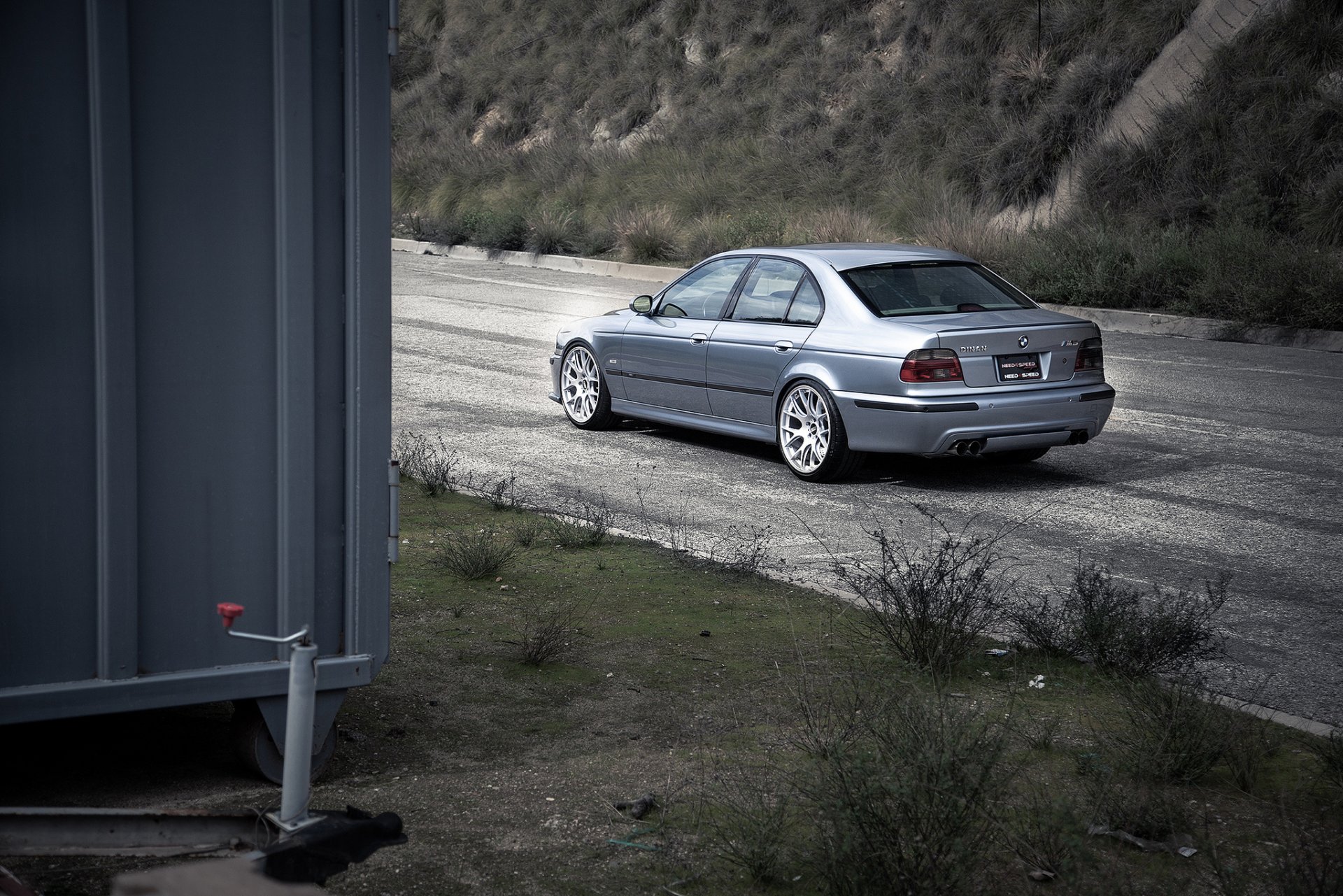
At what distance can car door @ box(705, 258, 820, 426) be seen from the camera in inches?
371

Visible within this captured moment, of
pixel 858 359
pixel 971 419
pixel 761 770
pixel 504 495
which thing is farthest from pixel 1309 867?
pixel 504 495

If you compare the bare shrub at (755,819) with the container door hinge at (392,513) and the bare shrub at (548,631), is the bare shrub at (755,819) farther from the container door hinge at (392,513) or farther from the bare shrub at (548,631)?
the bare shrub at (548,631)

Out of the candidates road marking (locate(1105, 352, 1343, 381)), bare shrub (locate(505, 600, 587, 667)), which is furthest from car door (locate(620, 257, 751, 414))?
road marking (locate(1105, 352, 1343, 381))

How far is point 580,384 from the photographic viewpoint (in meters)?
11.2

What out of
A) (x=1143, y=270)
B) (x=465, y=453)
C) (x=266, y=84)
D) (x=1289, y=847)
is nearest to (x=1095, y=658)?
(x=1289, y=847)

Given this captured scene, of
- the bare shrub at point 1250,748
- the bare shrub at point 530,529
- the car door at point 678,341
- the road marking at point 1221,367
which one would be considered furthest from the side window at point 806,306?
the road marking at point 1221,367

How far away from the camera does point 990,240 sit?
20.9m

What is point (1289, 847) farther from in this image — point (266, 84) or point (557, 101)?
point (557, 101)

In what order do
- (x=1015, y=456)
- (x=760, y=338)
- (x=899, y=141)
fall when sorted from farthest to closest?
(x=899, y=141)
(x=1015, y=456)
(x=760, y=338)

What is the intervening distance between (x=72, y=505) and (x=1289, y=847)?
10.6 ft

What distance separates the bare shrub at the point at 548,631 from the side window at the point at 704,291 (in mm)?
4179

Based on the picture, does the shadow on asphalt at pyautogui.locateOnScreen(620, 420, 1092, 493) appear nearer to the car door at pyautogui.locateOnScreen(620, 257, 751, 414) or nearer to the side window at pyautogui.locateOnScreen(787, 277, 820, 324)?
the car door at pyautogui.locateOnScreen(620, 257, 751, 414)

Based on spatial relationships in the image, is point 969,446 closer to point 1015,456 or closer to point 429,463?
point 1015,456

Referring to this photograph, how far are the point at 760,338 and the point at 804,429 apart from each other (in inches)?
28.8
